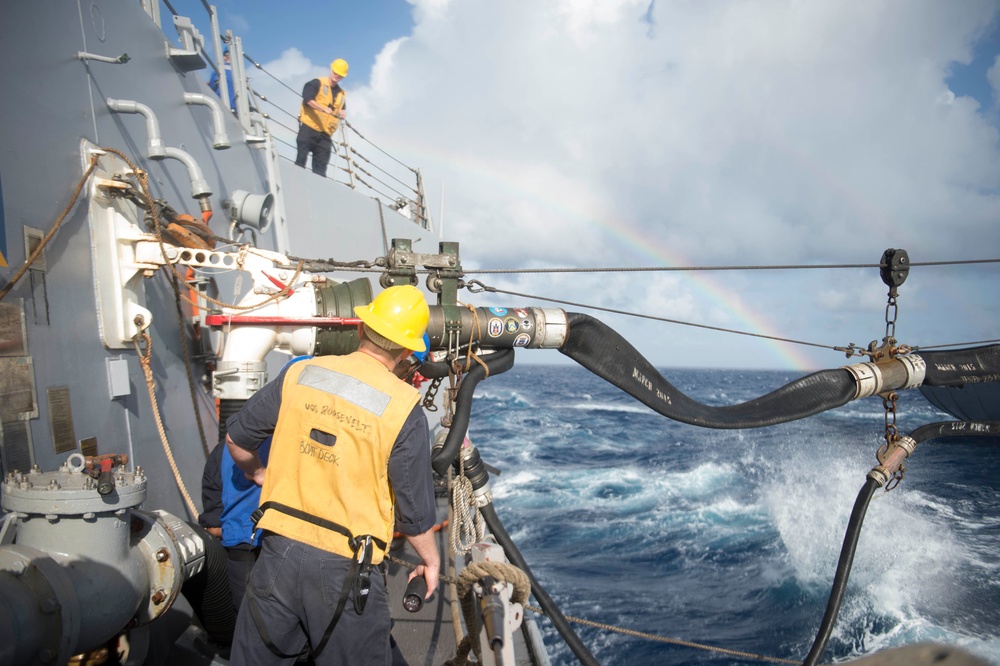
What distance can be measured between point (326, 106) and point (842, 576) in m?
8.32

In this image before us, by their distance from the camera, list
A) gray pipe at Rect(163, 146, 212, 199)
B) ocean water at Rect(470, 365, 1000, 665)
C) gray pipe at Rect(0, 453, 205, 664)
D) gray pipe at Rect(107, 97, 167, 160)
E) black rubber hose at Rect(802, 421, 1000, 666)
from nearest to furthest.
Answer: gray pipe at Rect(0, 453, 205, 664) → gray pipe at Rect(107, 97, 167, 160) → black rubber hose at Rect(802, 421, 1000, 666) → gray pipe at Rect(163, 146, 212, 199) → ocean water at Rect(470, 365, 1000, 665)

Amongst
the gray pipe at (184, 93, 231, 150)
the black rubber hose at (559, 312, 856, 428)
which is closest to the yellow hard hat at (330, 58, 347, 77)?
the gray pipe at (184, 93, 231, 150)

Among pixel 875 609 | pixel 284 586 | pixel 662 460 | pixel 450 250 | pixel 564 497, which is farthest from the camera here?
pixel 662 460

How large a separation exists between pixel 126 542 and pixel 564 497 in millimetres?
12183

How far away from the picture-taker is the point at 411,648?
4.10m

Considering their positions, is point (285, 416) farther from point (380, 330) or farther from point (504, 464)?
point (504, 464)

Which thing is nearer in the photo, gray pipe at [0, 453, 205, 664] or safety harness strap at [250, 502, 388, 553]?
gray pipe at [0, 453, 205, 664]

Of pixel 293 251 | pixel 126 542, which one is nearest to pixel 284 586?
pixel 126 542

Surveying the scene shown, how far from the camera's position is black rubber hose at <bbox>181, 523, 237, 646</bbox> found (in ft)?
10.7

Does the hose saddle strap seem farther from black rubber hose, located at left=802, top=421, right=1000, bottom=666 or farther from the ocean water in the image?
the ocean water

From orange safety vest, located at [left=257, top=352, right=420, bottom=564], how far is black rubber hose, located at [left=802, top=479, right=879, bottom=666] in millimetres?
3237

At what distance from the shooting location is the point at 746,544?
A: 455 inches

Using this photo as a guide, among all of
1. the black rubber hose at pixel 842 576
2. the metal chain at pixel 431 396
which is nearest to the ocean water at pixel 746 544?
the black rubber hose at pixel 842 576

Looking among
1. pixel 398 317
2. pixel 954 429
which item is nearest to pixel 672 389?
pixel 954 429
